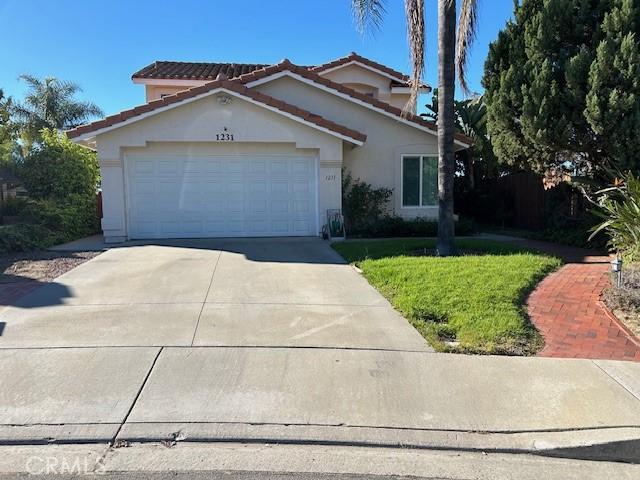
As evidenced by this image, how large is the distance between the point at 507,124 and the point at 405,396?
29.0 feet

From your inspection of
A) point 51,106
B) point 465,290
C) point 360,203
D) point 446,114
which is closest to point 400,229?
point 360,203

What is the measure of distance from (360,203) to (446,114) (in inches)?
191

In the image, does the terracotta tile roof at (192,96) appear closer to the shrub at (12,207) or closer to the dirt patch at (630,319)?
the shrub at (12,207)

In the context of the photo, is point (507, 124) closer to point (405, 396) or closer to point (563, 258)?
point (563, 258)

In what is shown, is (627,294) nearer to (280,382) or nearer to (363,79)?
(280,382)

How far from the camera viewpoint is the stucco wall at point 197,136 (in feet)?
42.0

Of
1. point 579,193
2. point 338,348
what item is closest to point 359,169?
point 579,193

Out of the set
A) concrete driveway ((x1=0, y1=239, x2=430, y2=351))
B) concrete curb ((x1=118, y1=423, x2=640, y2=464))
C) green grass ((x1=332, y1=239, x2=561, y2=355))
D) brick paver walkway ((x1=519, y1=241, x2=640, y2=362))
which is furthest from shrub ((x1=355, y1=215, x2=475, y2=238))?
concrete curb ((x1=118, y1=423, x2=640, y2=464))

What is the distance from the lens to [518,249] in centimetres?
1114

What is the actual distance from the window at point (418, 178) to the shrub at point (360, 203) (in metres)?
0.65

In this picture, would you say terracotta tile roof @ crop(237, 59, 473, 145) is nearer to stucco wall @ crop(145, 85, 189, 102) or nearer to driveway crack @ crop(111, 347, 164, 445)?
stucco wall @ crop(145, 85, 189, 102)

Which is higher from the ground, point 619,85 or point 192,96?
point 192,96

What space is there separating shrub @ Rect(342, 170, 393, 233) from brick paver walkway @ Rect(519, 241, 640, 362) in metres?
6.58

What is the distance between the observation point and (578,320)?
6.24 metres
